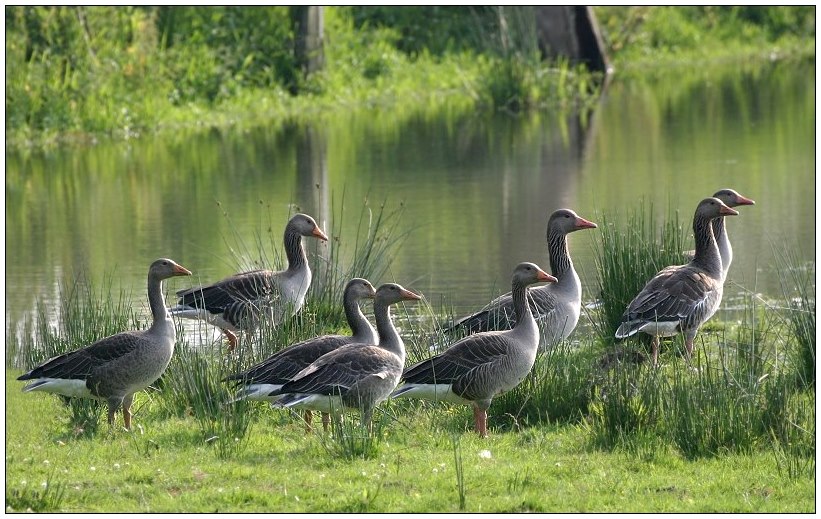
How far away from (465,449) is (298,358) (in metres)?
1.41

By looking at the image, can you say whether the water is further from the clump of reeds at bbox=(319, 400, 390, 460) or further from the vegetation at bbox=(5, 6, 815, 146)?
the clump of reeds at bbox=(319, 400, 390, 460)

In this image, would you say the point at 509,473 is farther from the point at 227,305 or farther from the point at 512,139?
the point at 512,139

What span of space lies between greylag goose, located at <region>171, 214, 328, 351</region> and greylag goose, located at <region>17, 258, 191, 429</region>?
79.5 inches

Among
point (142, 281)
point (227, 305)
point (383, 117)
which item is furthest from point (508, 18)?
point (227, 305)

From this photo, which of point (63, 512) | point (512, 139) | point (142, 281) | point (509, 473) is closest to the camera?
point (63, 512)

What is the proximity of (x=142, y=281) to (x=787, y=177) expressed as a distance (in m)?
10.5

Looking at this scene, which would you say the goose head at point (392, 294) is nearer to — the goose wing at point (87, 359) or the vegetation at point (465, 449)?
the vegetation at point (465, 449)

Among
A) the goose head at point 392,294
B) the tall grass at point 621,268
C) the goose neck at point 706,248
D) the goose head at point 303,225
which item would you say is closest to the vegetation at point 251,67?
the goose head at point 303,225

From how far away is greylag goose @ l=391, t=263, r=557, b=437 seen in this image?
9.36 m

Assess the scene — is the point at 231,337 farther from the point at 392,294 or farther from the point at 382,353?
the point at 382,353

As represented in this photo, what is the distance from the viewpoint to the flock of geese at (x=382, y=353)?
9242 millimetres

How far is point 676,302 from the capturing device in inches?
442

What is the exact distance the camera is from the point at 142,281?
15.6 meters

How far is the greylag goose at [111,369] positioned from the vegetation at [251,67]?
1651 centimetres
